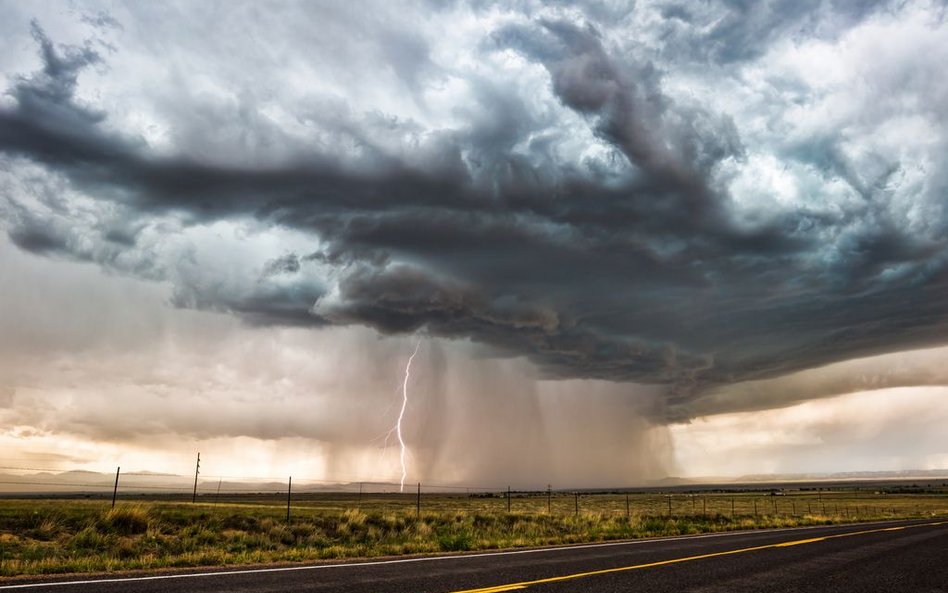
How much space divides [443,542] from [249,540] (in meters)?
7.31

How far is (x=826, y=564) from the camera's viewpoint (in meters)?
15.0

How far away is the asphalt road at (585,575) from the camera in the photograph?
10.6 metres

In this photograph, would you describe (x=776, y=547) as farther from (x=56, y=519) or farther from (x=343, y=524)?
(x=56, y=519)

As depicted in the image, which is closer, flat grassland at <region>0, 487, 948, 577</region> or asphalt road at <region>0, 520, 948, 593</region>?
asphalt road at <region>0, 520, 948, 593</region>

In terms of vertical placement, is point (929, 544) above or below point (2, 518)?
below

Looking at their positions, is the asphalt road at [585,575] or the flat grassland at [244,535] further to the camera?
the flat grassland at [244,535]

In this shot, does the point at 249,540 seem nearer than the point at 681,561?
No

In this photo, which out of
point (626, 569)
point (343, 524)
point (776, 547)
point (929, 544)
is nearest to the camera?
point (626, 569)

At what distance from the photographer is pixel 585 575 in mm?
12188

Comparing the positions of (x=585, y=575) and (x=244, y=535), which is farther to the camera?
(x=244, y=535)

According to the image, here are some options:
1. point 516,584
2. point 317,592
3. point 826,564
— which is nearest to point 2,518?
point 317,592

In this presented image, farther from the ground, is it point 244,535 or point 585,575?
point 585,575

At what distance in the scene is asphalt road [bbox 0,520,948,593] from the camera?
418 inches

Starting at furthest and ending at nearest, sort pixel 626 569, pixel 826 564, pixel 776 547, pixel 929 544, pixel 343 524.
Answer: pixel 343 524 < pixel 929 544 < pixel 776 547 < pixel 826 564 < pixel 626 569
